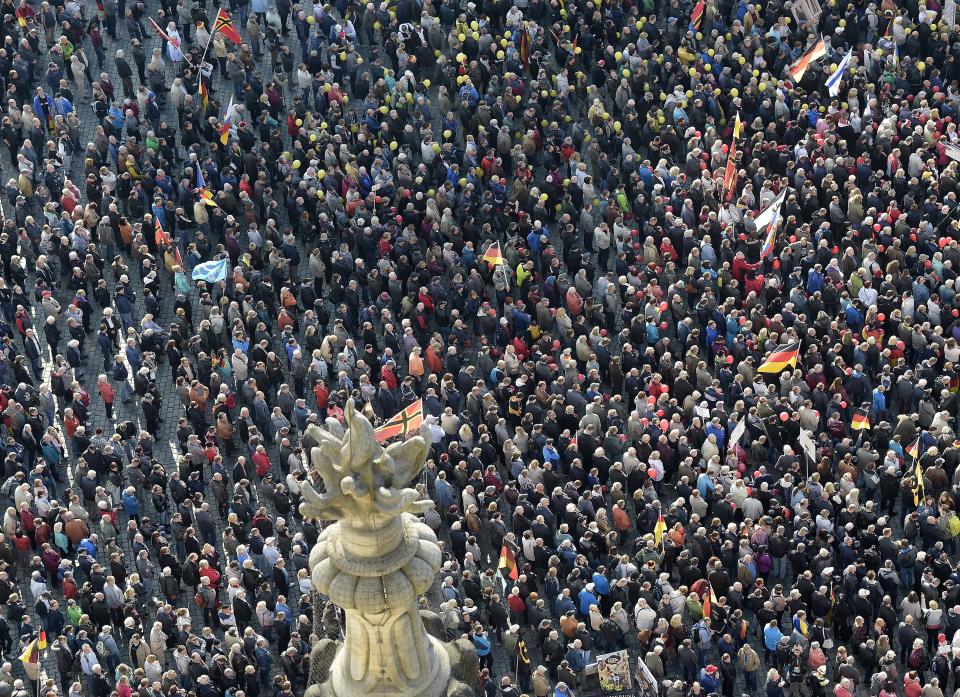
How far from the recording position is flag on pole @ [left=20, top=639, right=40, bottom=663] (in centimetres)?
4403

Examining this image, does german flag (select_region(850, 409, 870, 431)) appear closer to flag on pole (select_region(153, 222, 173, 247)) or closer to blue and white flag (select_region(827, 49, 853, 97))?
blue and white flag (select_region(827, 49, 853, 97))

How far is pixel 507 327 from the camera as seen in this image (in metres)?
53.2

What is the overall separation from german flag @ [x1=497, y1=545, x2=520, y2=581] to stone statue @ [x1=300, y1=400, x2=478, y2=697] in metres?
25.7

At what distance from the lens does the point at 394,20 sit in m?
64.6

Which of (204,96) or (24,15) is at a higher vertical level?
(24,15)

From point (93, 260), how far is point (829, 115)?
21553 millimetres

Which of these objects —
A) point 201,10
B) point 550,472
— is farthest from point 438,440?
point 201,10

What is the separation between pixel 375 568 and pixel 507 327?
3557cm

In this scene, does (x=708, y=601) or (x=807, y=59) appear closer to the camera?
(x=708, y=601)

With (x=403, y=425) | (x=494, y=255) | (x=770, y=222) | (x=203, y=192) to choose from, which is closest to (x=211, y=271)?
(x=203, y=192)

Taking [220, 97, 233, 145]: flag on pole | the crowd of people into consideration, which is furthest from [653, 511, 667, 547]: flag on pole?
[220, 97, 233, 145]: flag on pole

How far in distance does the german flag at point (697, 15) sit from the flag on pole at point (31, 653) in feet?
98.7

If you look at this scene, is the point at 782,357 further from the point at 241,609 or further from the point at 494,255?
the point at 241,609

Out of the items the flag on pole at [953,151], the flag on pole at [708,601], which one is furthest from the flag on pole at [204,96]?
the flag on pole at [708,601]
